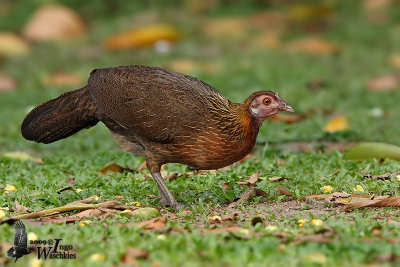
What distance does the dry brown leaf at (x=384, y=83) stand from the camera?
37.0 ft

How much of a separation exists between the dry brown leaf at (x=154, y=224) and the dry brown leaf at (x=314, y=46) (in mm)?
9047

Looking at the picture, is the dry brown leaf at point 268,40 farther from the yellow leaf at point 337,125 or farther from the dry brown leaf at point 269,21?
the yellow leaf at point 337,125

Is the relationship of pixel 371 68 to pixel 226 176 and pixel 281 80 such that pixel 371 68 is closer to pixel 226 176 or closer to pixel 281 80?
pixel 281 80

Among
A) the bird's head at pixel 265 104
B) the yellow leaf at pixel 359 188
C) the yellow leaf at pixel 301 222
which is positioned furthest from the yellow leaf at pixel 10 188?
the yellow leaf at pixel 359 188

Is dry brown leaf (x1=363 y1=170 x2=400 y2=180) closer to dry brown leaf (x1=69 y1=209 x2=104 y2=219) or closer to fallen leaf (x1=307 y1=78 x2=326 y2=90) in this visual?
dry brown leaf (x1=69 y1=209 x2=104 y2=219)

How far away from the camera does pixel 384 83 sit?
37.3 ft

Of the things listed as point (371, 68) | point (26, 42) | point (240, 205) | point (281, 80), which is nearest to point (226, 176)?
point (240, 205)

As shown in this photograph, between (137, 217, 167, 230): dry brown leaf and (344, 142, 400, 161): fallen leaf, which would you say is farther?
(344, 142, 400, 161): fallen leaf

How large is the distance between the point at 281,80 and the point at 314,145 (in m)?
3.86

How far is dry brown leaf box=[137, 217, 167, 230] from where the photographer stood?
189 inches

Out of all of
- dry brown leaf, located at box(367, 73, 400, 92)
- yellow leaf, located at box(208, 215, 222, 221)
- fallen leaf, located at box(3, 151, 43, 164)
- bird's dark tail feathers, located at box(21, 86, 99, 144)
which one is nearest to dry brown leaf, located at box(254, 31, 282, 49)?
dry brown leaf, located at box(367, 73, 400, 92)

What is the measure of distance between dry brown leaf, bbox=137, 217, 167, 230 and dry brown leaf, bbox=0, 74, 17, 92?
25.6ft

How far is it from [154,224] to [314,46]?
9367 mm

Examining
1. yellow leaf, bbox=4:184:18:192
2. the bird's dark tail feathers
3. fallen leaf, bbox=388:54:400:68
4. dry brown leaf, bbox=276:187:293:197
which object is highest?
fallen leaf, bbox=388:54:400:68
